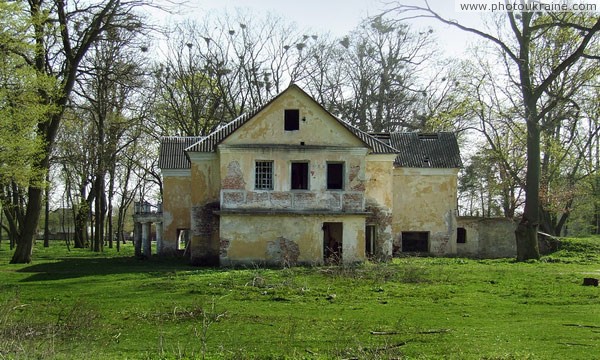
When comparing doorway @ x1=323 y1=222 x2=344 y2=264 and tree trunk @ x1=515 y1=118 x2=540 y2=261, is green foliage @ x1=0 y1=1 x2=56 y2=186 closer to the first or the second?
doorway @ x1=323 y1=222 x2=344 y2=264

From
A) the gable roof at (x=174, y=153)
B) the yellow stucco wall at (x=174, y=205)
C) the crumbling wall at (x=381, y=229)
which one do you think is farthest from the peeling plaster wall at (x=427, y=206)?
the gable roof at (x=174, y=153)

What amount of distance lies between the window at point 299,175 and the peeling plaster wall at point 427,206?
35.1 feet

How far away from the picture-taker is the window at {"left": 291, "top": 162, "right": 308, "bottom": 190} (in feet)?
102

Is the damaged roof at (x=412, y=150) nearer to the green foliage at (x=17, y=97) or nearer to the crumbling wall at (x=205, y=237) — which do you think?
the crumbling wall at (x=205, y=237)

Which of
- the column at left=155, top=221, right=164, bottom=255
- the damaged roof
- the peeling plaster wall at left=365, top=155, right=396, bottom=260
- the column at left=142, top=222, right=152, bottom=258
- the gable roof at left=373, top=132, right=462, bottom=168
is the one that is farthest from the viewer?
the gable roof at left=373, top=132, right=462, bottom=168

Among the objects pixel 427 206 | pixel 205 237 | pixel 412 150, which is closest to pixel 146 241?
pixel 205 237

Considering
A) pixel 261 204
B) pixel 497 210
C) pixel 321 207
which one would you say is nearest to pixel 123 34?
pixel 261 204

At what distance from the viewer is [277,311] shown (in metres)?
16.5

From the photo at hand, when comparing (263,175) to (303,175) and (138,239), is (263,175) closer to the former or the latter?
(303,175)

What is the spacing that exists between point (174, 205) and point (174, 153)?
3.45 m

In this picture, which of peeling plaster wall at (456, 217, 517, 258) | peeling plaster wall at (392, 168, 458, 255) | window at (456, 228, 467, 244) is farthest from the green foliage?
peeling plaster wall at (456, 217, 517, 258)

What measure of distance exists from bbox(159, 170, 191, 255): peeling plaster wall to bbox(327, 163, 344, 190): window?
1187 cm

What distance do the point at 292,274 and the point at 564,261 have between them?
50.4 ft

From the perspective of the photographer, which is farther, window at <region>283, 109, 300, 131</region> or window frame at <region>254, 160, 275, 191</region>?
window at <region>283, 109, 300, 131</region>
